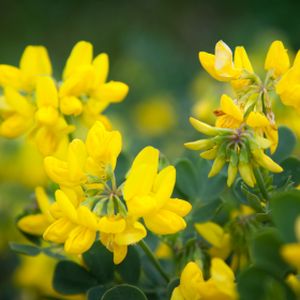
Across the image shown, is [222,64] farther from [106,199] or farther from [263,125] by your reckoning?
[106,199]

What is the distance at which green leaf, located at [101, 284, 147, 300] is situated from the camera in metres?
1.02

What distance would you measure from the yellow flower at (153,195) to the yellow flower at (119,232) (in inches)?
0.9

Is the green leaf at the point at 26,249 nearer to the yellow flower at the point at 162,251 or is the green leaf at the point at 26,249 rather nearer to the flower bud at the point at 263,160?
the yellow flower at the point at 162,251

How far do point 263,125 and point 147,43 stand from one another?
2402mm

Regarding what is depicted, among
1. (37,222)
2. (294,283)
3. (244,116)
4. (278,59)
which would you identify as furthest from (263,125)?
(37,222)

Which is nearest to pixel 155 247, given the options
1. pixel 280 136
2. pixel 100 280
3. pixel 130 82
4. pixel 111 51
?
pixel 100 280

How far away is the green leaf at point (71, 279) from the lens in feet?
4.06

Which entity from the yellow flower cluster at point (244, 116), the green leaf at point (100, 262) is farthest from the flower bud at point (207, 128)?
the green leaf at point (100, 262)

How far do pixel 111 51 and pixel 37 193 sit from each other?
9.39ft

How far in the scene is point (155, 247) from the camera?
1.28 metres

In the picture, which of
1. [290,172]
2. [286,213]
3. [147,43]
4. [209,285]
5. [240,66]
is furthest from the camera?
[147,43]

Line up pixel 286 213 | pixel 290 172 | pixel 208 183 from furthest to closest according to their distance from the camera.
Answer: pixel 208 183
pixel 290 172
pixel 286 213

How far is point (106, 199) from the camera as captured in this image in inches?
39.4

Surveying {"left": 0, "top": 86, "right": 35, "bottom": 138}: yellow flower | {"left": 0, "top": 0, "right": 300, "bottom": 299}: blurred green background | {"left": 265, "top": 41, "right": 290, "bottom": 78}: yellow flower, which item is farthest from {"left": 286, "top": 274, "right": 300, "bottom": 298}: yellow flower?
{"left": 0, "top": 0, "right": 300, "bottom": 299}: blurred green background
